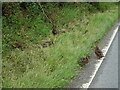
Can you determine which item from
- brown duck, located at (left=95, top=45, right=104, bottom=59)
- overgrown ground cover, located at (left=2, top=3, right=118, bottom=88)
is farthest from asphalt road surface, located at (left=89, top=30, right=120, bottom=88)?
overgrown ground cover, located at (left=2, top=3, right=118, bottom=88)

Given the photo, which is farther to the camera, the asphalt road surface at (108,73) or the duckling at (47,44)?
the duckling at (47,44)

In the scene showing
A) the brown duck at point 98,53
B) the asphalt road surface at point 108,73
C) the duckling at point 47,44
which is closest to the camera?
the asphalt road surface at point 108,73

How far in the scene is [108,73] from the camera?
8.89 meters

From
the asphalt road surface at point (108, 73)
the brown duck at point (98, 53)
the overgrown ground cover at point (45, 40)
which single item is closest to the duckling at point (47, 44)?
the overgrown ground cover at point (45, 40)

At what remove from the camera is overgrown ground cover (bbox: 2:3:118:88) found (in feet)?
24.3

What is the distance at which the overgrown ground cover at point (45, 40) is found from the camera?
24.3 ft

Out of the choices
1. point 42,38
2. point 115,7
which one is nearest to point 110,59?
point 42,38

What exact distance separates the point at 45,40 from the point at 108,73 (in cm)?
276

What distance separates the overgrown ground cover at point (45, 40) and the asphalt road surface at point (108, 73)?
2.11ft

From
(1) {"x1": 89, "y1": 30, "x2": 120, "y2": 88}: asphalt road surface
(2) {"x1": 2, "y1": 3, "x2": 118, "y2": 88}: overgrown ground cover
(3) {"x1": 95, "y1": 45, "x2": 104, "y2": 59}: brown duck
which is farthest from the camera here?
(3) {"x1": 95, "y1": 45, "x2": 104, "y2": 59}: brown duck

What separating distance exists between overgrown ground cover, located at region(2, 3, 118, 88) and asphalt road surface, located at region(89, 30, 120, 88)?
2.11 ft

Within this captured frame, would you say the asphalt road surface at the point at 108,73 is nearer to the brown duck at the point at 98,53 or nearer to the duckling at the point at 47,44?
the brown duck at the point at 98,53

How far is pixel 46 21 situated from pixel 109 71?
4287 millimetres

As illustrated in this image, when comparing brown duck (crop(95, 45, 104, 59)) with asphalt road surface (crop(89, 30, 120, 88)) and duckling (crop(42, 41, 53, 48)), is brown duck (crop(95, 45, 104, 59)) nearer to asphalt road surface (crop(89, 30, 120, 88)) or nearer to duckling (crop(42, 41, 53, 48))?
asphalt road surface (crop(89, 30, 120, 88))
